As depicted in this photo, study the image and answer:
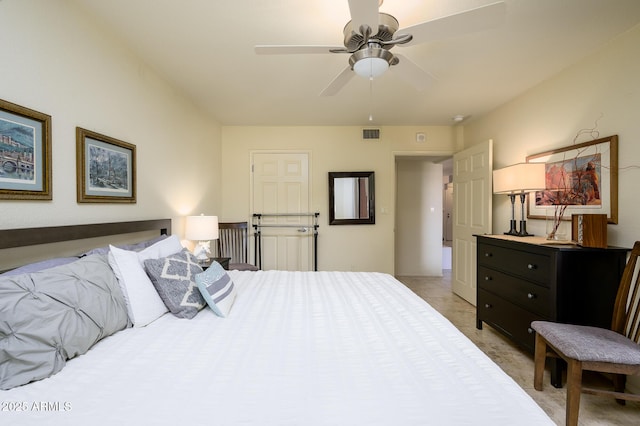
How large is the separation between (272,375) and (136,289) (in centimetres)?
87

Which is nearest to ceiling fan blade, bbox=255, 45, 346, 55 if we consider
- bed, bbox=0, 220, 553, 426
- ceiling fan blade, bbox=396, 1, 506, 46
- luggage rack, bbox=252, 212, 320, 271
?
ceiling fan blade, bbox=396, 1, 506, 46

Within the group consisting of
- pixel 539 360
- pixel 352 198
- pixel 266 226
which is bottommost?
pixel 539 360

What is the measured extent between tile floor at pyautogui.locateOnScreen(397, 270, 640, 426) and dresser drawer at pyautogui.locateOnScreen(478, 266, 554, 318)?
45cm

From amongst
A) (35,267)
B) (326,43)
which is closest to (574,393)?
(326,43)

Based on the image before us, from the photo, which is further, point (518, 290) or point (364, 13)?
point (518, 290)

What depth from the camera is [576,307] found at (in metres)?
1.95

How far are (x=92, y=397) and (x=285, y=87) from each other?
2651 millimetres

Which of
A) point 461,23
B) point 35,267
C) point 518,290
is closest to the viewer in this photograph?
point 35,267

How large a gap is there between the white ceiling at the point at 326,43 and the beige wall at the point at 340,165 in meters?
0.75

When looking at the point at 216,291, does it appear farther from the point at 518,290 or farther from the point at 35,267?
the point at 518,290

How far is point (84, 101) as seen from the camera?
66.2 inches

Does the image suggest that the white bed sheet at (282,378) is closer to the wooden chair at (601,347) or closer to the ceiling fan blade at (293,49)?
the wooden chair at (601,347)

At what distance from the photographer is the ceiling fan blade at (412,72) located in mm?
1651

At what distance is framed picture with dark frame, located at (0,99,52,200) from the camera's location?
124 cm
